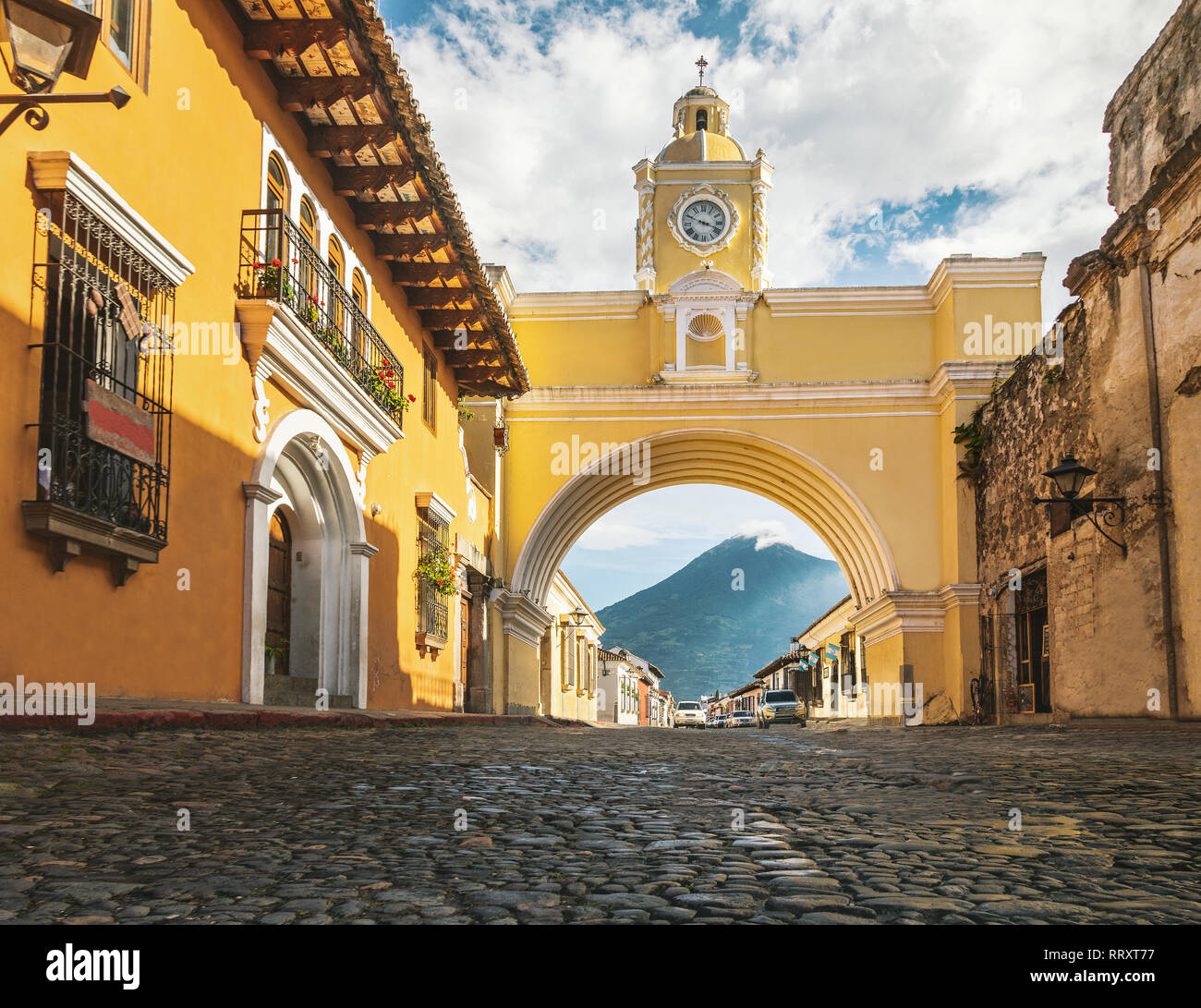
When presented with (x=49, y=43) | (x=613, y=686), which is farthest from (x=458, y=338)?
(x=613, y=686)

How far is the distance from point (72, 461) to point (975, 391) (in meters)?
18.5

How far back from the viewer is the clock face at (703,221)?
25016 millimetres

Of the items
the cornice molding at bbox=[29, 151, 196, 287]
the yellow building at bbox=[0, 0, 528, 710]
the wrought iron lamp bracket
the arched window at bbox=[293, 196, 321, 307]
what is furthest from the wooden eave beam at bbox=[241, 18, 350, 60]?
the wrought iron lamp bracket

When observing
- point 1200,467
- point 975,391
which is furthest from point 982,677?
point 1200,467

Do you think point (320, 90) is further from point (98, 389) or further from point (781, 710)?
point (781, 710)

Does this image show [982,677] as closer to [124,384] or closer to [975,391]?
[975,391]

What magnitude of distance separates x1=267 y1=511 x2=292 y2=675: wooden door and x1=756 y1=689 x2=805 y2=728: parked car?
984 inches

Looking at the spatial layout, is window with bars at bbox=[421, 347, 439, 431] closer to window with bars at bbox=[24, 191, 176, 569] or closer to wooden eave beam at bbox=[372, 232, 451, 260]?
wooden eave beam at bbox=[372, 232, 451, 260]

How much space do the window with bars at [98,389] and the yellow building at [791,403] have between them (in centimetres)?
1499

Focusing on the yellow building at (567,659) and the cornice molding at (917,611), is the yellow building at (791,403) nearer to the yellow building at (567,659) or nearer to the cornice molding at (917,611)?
the cornice molding at (917,611)

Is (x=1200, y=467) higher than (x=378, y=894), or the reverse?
(x=1200, y=467)

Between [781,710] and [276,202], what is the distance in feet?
95.7

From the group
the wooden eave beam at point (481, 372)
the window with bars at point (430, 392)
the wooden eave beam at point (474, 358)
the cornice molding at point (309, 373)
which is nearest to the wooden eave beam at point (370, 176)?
the cornice molding at point (309, 373)
